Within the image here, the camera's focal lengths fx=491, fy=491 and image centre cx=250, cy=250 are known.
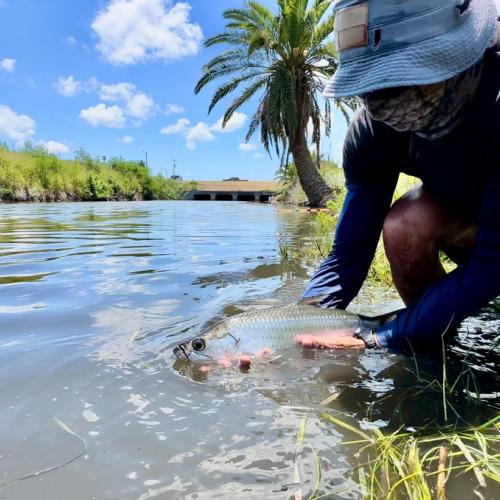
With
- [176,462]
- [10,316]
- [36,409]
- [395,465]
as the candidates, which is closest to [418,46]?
[395,465]

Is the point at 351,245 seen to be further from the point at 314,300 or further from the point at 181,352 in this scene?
the point at 181,352

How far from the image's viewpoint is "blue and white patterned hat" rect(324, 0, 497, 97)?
134cm

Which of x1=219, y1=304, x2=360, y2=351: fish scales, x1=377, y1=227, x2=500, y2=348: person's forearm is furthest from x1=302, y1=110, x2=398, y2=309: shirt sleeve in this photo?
x1=377, y1=227, x2=500, y2=348: person's forearm

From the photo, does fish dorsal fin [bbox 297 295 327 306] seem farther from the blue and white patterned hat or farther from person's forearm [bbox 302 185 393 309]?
the blue and white patterned hat

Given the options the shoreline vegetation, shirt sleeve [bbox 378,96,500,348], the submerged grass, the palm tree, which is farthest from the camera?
the shoreline vegetation

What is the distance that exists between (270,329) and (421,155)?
0.97m

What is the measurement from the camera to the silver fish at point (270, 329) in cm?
212

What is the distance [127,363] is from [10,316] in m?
1.18

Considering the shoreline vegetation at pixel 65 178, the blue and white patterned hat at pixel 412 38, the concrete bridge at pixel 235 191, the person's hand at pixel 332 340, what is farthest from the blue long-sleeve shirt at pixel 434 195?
the concrete bridge at pixel 235 191

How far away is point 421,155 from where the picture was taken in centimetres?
198

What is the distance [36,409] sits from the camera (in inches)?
64.2

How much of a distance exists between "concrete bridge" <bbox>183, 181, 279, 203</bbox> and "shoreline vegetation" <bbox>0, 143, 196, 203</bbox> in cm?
829

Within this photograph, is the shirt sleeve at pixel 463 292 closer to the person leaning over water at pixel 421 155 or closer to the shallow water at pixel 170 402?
the person leaning over water at pixel 421 155

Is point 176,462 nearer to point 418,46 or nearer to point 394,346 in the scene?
point 394,346
